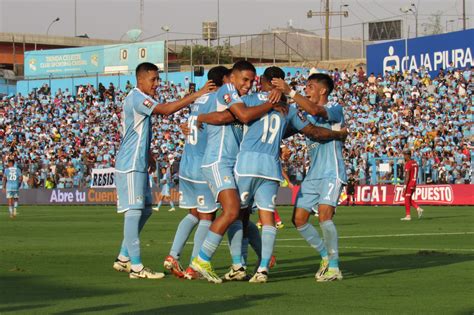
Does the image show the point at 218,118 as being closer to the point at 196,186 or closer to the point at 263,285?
the point at 196,186

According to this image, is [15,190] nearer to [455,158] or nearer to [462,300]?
[455,158]

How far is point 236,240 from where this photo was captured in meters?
12.2

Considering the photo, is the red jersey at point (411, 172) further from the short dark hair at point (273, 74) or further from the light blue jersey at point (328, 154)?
the short dark hair at point (273, 74)

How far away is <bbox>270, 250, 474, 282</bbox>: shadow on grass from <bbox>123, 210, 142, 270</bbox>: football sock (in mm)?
1711

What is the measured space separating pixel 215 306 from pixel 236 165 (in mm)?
2733

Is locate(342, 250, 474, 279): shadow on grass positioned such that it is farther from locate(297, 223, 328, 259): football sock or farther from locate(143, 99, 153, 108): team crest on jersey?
locate(143, 99, 153, 108): team crest on jersey

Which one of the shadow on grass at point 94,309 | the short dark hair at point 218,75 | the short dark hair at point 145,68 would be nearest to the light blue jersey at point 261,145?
the short dark hair at point 218,75

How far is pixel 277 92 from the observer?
38.2ft

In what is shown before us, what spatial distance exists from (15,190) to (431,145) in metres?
17.8

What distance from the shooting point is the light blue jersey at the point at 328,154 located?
1239 centimetres

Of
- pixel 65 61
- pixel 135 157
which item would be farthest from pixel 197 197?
pixel 65 61

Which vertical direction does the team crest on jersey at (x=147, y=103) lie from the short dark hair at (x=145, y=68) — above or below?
below

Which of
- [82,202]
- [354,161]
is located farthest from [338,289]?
[82,202]

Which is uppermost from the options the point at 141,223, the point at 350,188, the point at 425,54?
the point at 425,54
